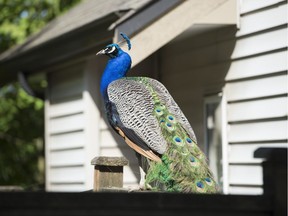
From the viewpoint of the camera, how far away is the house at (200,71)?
6.86 metres

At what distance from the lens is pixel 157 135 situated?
5.91 metres

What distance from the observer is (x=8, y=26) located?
13.6 metres

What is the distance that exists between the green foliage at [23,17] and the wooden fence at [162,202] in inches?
431

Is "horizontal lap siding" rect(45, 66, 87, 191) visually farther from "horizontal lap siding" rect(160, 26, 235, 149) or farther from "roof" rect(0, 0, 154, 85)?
"horizontal lap siding" rect(160, 26, 235, 149)

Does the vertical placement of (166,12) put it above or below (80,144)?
above

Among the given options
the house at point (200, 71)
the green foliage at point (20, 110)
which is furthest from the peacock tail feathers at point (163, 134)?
the green foliage at point (20, 110)

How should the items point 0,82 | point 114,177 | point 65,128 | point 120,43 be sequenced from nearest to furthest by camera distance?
point 114,177 → point 120,43 → point 65,128 → point 0,82

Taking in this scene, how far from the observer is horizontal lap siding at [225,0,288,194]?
665cm

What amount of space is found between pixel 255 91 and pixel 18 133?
8.46 m

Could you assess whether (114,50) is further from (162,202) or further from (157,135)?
(162,202)

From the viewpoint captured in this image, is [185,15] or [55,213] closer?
[55,213]

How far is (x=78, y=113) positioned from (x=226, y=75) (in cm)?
273

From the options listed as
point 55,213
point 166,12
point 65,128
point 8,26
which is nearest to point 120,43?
point 166,12

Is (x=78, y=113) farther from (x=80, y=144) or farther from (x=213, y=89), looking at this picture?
(x=213, y=89)
